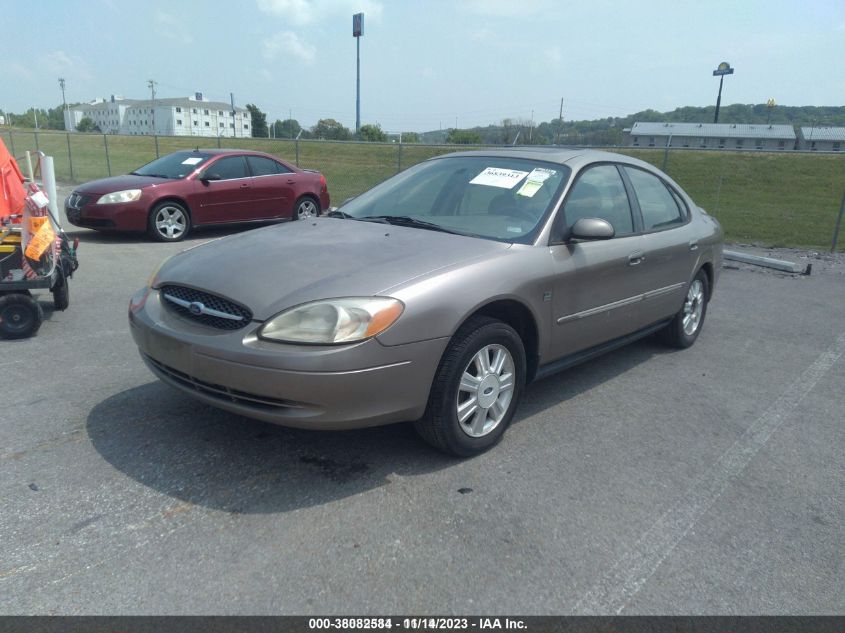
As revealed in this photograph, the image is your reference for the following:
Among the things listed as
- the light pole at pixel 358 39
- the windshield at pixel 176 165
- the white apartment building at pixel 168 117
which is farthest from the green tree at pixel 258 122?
the windshield at pixel 176 165

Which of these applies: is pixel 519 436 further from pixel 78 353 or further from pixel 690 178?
pixel 690 178

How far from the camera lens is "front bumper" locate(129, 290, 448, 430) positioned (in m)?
2.85

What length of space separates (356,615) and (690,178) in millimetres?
22916

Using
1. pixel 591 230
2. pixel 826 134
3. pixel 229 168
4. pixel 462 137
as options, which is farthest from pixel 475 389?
pixel 826 134

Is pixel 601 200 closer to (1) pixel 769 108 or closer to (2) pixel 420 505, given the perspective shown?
(2) pixel 420 505

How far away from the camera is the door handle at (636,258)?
174 inches

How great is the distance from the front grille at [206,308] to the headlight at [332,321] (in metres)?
0.18

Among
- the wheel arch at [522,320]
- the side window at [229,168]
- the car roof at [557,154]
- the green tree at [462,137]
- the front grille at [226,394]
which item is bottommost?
the front grille at [226,394]

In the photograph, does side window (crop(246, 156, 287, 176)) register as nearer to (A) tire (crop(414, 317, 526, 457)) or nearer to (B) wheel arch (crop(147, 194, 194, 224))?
(B) wheel arch (crop(147, 194, 194, 224))

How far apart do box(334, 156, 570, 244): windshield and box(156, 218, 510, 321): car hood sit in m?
0.24

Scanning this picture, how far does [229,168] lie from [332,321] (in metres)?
9.03

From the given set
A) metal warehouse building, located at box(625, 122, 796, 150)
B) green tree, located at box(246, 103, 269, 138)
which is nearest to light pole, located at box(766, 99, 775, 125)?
metal warehouse building, located at box(625, 122, 796, 150)

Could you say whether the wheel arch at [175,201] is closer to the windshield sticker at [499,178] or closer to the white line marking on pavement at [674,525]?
the windshield sticker at [499,178]
